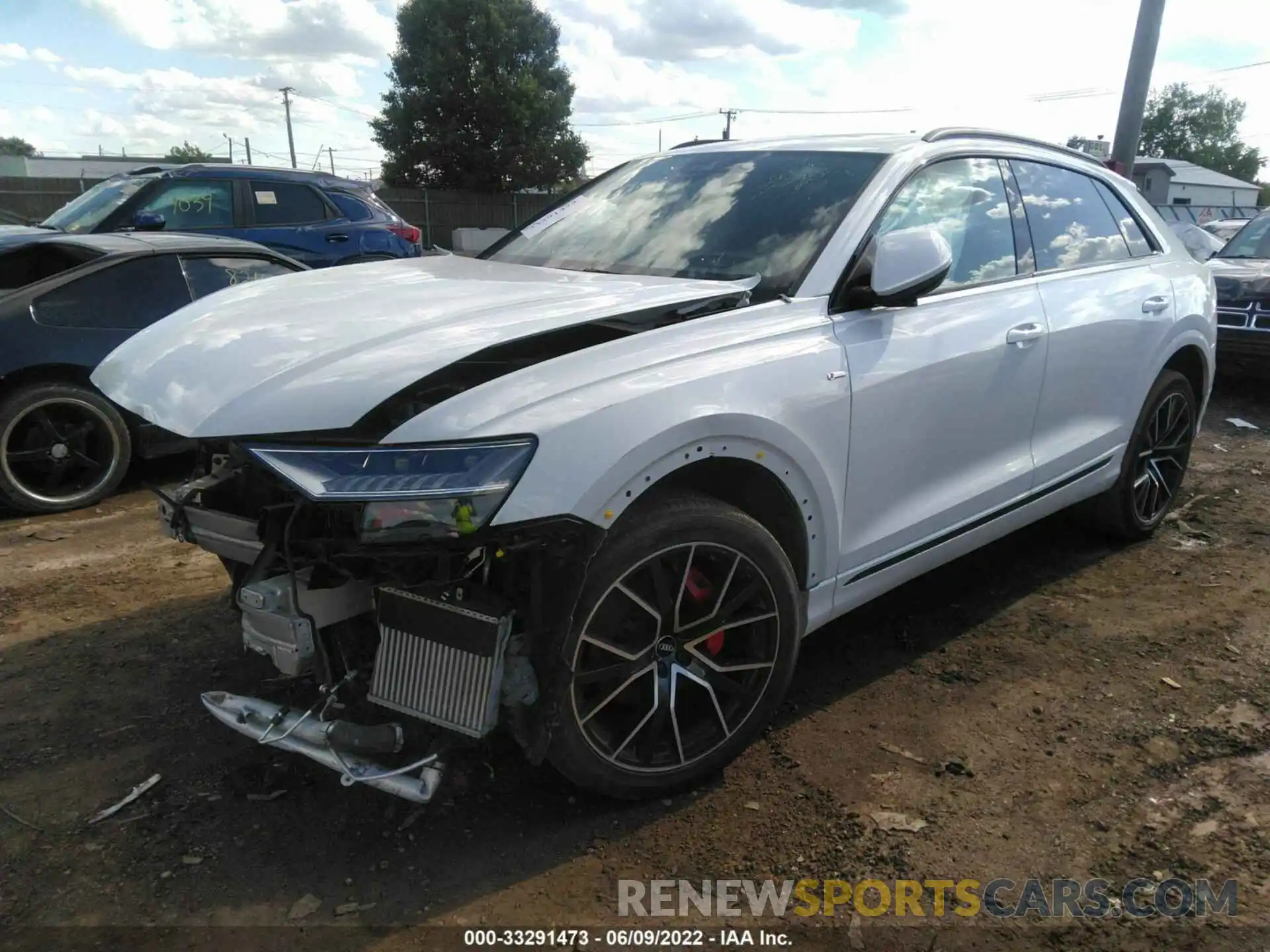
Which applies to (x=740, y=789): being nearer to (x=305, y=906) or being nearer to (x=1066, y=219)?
(x=305, y=906)

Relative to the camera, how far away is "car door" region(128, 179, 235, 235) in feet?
27.6

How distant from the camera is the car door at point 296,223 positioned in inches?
349

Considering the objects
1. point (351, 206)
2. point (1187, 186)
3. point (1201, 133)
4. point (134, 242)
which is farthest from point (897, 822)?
point (1201, 133)

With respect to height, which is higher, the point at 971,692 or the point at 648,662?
the point at 648,662

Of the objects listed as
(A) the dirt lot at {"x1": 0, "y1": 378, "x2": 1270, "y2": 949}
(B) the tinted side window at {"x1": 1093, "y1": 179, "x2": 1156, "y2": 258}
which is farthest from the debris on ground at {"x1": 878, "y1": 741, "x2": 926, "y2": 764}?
(B) the tinted side window at {"x1": 1093, "y1": 179, "x2": 1156, "y2": 258}

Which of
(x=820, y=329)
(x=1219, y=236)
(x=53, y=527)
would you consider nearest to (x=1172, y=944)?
(x=820, y=329)

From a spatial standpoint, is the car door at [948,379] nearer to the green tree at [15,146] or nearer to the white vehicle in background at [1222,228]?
the white vehicle in background at [1222,228]

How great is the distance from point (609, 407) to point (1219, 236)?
22.5 m

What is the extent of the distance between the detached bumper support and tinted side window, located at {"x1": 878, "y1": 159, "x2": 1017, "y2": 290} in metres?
2.19

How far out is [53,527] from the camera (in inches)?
193

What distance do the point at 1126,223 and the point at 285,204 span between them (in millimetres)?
A: 7384

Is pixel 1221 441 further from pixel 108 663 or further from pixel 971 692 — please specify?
pixel 108 663

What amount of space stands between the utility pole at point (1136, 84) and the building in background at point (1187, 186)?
135 ft

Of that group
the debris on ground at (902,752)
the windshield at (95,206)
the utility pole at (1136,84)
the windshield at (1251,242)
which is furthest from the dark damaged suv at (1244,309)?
the windshield at (95,206)
